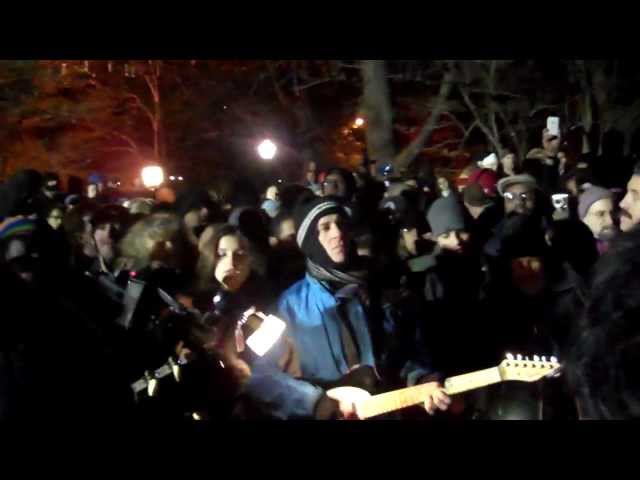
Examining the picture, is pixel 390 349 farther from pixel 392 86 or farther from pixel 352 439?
pixel 392 86

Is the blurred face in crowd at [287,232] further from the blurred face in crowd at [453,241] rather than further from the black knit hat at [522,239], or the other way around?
the black knit hat at [522,239]

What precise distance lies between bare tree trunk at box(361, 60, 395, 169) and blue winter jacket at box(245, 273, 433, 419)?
8.88 meters

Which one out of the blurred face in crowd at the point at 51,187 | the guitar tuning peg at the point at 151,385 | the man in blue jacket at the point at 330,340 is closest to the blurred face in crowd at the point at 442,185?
the blurred face in crowd at the point at 51,187

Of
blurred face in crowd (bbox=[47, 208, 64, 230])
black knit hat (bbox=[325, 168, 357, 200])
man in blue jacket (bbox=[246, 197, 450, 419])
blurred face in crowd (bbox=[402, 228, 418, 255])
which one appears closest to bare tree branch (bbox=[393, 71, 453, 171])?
black knit hat (bbox=[325, 168, 357, 200])

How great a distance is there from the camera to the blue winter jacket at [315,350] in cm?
372

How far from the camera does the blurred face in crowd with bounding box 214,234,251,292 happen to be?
4422 millimetres

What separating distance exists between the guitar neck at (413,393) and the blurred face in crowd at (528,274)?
794 millimetres

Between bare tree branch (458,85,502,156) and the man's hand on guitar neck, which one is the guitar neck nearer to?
the man's hand on guitar neck

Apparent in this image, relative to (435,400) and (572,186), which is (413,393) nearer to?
(435,400)

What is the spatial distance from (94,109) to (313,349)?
16027mm

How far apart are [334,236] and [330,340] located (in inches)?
19.8

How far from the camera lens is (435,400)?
3711 mm

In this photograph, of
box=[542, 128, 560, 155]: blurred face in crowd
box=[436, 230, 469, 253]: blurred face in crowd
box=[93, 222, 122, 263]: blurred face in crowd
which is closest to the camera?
box=[436, 230, 469, 253]: blurred face in crowd

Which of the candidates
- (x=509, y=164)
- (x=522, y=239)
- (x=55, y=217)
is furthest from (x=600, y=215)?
(x=55, y=217)
